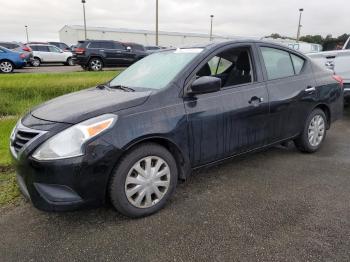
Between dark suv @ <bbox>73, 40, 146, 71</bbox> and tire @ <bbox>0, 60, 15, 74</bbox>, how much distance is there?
338 centimetres

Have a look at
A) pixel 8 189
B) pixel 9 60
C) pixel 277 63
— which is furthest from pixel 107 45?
pixel 8 189

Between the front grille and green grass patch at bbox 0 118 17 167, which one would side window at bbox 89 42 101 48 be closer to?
green grass patch at bbox 0 118 17 167

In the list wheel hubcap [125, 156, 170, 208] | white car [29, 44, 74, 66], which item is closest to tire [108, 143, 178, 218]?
wheel hubcap [125, 156, 170, 208]

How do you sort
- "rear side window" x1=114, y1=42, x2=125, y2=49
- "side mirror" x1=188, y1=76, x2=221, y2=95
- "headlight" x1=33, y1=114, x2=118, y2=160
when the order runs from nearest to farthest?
"headlight" x1=33, y1=114, x2=118, y2=160, "side mirror" x1=188, y1=76, x2=221, y2=95, "rear side window" x1=114, y1=42, x2=125, y2=49

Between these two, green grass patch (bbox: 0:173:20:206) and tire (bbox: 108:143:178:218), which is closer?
tire (bbox: 108:143:178:218)

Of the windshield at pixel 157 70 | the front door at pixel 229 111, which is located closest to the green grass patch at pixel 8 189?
the windshield at pixel 157 70

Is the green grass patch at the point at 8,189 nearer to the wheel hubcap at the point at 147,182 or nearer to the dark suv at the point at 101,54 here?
the wheel hubcap at the point at 147,182

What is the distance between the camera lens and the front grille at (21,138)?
9.96ft

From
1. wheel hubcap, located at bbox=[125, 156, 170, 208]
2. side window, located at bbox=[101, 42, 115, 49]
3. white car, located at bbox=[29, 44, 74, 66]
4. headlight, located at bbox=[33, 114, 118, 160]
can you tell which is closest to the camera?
headlight, located at bbox=[33, 114, 118, 160]

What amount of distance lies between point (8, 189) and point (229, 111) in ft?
8.59

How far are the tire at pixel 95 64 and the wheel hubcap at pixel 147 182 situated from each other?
1659 cm

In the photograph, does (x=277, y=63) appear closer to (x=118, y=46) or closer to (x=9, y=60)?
(x=9, y=60)

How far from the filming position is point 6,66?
16.7 m

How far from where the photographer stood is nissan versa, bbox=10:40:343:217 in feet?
9.54
